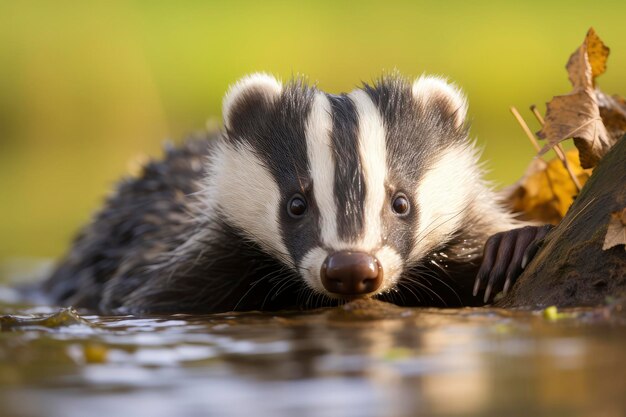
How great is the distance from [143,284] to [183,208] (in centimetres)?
68

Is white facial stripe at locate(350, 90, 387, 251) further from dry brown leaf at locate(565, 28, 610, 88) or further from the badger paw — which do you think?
dry brown leaf at locate(565, 28, 610, 88)

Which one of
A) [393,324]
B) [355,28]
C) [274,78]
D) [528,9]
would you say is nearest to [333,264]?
[393,324]

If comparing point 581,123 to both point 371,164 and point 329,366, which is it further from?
point 329,366

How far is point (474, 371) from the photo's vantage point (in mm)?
2826

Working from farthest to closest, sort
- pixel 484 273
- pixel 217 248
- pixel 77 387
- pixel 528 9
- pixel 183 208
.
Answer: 1. pixel 528 9
2. pixel 183 208
3. pixel 217 248
4. pixel 484 273
5. pixel 77 387

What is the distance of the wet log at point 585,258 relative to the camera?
12.7ft

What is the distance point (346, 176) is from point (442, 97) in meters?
1.00

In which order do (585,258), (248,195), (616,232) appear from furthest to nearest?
(248,195)
(585,258)
(616,232)

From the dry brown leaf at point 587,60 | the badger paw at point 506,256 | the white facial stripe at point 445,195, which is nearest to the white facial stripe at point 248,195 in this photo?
the white facial stripe at point 445,195

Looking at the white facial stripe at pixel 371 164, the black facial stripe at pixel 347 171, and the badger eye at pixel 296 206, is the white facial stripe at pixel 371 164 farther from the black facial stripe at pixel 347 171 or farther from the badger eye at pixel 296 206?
the badger eye at pixel 296 206

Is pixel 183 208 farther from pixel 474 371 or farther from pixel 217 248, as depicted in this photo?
pixel 474 371

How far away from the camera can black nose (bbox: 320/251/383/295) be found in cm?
401

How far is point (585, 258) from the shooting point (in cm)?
398

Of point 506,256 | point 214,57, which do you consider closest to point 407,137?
point 506,256
